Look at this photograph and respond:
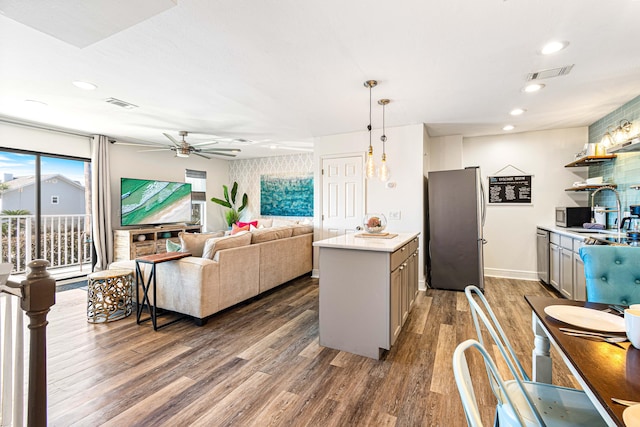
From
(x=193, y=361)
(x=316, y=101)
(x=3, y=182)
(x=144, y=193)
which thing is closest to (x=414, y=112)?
(x=316, y=101)

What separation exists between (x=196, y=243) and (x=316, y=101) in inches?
86.3

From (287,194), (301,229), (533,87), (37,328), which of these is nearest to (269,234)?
(301,229)

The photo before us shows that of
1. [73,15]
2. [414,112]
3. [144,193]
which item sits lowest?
[144,193]

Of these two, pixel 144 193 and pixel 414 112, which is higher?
pixel 414 112

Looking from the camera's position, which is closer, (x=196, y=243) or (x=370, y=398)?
(x=370, y=398)

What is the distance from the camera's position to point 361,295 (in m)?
2.45

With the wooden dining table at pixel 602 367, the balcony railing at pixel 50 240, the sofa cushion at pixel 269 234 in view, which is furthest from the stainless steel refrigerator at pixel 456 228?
the balcony railing at pixel 50 240

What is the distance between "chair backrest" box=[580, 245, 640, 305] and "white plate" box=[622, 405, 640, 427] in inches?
45.1

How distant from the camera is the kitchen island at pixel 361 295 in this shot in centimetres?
235

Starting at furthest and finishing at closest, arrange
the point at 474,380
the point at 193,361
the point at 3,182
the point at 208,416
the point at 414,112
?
the point at 3,182 → the point at 414,112 → the point at 193,361 → the point at 474,380 → the point at 208,416

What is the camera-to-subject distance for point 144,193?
222 inches

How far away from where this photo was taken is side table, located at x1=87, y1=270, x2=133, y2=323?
308cm

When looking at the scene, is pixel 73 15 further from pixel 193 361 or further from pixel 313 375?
pixel 313 375

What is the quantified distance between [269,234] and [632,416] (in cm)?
373
